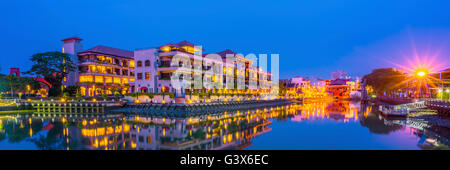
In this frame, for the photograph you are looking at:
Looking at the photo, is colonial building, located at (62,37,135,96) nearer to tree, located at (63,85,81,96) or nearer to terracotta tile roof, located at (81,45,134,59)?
terracotta tile roof, located at (81,45,134,59)

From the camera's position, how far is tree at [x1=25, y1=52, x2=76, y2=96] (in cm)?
4444

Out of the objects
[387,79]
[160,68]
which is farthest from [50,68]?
[387,79]

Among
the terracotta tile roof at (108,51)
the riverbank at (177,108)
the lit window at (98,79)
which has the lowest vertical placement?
the riverbank at (177,108)

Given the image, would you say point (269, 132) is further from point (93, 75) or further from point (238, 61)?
point (93, 75)

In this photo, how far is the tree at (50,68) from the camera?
4444 centimetres

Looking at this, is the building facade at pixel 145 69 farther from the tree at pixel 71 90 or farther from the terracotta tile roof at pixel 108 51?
the tree at pixel 71 90

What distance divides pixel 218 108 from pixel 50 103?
2924 centimetres

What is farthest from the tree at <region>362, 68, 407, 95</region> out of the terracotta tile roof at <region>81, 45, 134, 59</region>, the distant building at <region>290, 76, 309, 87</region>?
the terracotta tile roof at <region>81, 45, 134, 59</region>

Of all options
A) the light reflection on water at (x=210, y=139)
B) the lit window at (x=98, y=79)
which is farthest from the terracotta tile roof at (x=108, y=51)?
the light reflection on water at (x=210, y=139)

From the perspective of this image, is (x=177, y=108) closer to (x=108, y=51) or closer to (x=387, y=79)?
(x=108, y=51)

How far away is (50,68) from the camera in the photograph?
45281 millimetres

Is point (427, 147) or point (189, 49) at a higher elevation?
point (189, 49)
